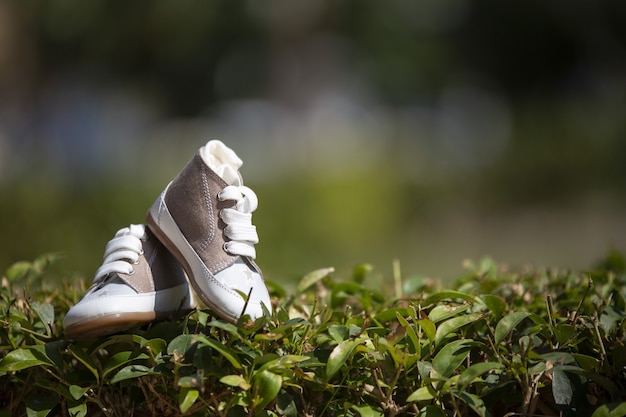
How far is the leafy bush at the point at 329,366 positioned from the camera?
60.9 inches

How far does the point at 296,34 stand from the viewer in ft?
51.8

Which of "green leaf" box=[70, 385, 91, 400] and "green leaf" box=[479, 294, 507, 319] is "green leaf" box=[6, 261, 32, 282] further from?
"green leaf" box=[479, 294, 507, 319]

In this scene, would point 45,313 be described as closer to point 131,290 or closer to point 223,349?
point 131,290

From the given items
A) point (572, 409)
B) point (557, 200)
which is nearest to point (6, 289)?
point (572, 409)

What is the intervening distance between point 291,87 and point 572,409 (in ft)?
50.5

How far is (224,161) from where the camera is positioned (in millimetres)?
1946

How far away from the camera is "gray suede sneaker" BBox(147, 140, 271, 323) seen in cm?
173

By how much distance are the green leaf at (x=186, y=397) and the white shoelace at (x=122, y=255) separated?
43 centimetres

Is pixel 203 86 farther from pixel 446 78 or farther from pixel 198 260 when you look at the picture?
pixel 198 260

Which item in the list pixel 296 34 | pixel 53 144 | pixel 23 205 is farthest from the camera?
pixel 53 144

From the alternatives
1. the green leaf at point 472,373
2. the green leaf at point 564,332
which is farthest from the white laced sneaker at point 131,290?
the green leaf at point 564,332

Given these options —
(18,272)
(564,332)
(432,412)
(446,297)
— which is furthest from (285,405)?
(18,272)

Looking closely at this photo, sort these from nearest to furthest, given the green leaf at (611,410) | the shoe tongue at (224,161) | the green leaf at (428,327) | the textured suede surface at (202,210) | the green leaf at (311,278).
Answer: the green leaf at (611,410) < the green leaf at (428,327) < the textured suede surface at (202,210) < the shoe tongue at (224,161) < the green leaf at (311,278)

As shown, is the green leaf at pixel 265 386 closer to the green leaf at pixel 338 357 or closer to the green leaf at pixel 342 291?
the green leaf at pixel 338 357
